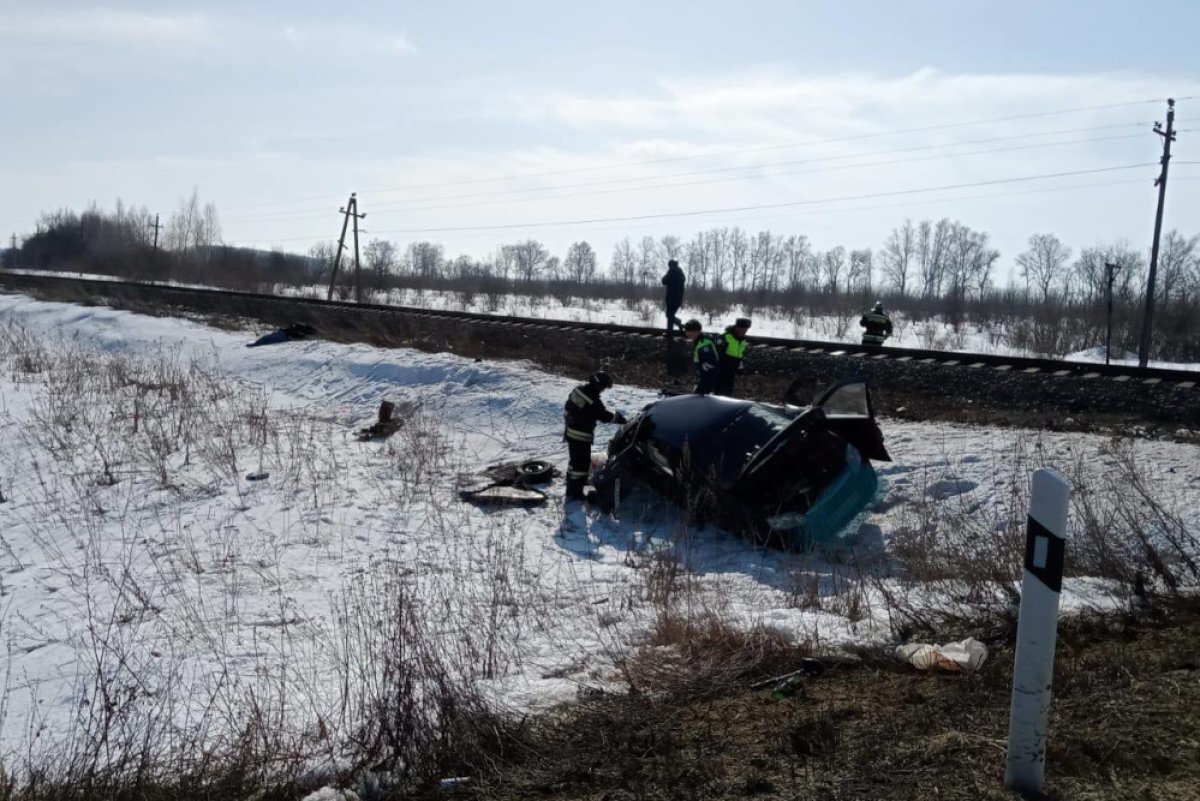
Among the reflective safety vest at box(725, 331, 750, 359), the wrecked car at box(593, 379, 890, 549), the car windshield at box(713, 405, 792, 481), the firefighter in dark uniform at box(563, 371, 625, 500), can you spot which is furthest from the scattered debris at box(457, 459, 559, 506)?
the reflective safety vest at box(725, 331, 750, 359)

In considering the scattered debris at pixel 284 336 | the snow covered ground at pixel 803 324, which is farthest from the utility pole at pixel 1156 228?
the scattered debris at pixel 284 336

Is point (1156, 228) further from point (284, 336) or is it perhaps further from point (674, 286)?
point (284, 336)

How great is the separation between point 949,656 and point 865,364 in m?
10.7

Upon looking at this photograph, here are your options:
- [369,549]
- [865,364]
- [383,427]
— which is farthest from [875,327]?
[369,549]

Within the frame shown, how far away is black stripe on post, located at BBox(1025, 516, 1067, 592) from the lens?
3094mm

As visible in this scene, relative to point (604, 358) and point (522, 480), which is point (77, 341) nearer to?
point (604, 358)

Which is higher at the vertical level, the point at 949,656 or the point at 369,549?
the point at 949,656

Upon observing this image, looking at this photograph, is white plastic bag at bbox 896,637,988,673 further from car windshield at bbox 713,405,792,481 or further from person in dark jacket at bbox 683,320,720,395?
person in dark jacket at bbox 683,320,720,395

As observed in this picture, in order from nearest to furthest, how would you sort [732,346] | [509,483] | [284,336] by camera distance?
1. [509,483]
2. [732,346]
3. [284,336]

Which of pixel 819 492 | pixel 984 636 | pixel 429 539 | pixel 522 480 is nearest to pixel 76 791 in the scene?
pixel 984 636

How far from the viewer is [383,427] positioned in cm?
1451

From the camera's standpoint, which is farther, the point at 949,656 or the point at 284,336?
the point at 284,336

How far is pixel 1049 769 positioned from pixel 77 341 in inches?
1116

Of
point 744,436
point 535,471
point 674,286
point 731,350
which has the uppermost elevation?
point 674,286
